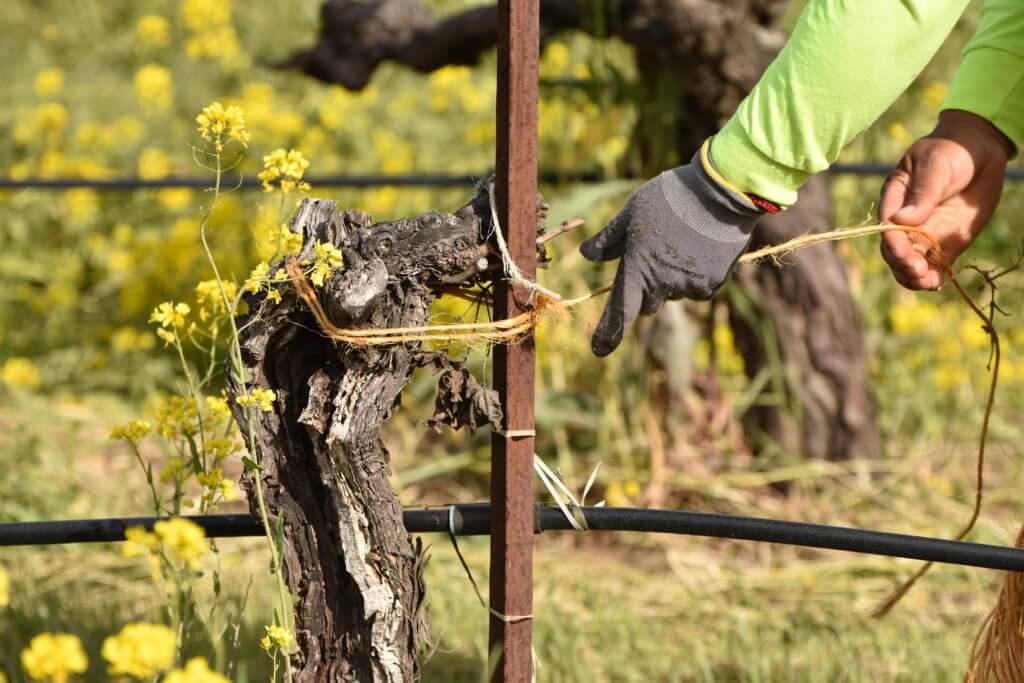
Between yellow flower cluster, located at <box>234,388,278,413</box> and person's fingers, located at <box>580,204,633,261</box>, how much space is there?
1.18 feet

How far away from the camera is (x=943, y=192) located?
1407 mm

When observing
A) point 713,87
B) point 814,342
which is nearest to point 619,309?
point 713,87

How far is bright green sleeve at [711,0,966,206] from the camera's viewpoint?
3.95 ft

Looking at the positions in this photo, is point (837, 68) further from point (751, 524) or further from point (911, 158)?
point (751, 524)

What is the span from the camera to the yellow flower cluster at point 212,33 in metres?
5.36

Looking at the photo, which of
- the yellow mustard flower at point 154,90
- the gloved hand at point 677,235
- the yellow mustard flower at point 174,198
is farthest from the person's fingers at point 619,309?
the yellow mustard flower at point 154,90

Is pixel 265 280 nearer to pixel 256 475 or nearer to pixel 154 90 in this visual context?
pixel 256 475

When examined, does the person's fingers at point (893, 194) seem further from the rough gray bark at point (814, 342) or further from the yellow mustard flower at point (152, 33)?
the yellow mustard flower at point (152, 33)

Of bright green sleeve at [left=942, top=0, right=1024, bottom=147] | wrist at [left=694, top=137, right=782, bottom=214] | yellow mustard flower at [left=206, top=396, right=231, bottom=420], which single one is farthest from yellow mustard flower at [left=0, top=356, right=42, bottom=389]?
bright green sleeve at [left=942, top=0, right=1024, bottom=147]

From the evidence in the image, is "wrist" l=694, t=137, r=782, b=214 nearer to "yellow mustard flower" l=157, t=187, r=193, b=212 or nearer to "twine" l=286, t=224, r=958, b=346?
"twine" l=286, t=224, r=958, b=346

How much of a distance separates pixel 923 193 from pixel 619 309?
1.27 feet

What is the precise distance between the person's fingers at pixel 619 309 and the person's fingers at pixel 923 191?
32cm

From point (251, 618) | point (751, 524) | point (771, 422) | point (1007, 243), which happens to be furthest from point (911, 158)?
point (1007, 243)

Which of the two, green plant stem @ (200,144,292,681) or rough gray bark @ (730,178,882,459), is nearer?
green plant stem @ (200,144,292,681)
